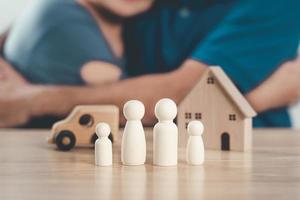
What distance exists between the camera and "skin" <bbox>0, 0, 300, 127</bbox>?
1.36 meters

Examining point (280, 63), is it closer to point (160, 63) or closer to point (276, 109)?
point (276, 109)

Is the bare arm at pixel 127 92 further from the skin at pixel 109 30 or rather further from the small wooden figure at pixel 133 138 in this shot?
the small wooden figure at pixel 133 138

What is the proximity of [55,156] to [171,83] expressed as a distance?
1.96 ft

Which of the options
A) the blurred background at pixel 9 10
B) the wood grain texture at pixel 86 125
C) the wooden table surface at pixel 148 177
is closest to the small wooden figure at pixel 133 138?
the wooden table surface at pixel 148 177

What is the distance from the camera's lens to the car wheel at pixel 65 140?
924mm

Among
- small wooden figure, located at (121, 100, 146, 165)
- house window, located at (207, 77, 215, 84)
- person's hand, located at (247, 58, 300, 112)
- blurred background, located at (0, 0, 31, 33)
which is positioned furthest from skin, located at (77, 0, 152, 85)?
small wooden figure, located at (121, 100, 146, 165)

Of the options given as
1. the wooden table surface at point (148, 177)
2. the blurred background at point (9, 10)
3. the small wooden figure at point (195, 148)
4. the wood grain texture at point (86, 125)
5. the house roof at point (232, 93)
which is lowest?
the wooden table surface at point (148, 177)

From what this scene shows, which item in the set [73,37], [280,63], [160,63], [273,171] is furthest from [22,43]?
[273,171]

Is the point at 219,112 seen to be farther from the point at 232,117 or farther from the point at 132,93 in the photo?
the point at 132,93

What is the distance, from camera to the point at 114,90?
1389 mm

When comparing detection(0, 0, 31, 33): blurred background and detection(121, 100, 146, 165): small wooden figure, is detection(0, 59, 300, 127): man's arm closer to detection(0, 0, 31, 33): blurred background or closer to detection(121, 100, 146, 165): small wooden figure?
detection(0, 0, 31, 33): blurred background

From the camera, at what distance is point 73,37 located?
4.59 ft

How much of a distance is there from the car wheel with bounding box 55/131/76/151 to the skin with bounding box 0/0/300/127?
0.46 meters

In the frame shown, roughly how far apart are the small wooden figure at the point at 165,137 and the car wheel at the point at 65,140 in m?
0.23
